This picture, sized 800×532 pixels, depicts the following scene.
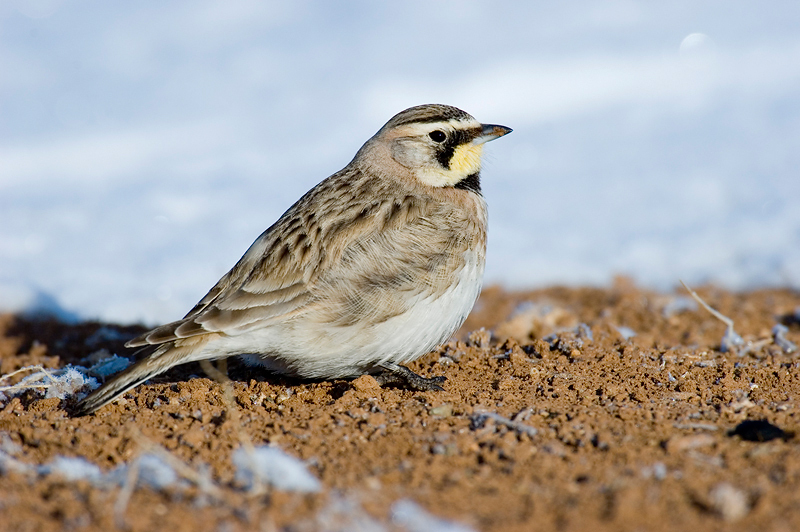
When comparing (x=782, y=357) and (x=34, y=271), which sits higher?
(x=34, y=271)

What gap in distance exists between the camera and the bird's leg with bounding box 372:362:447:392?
538 cm

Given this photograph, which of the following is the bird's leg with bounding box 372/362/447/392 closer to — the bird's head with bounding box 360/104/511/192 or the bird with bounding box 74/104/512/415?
the bird with bounding box 74/104/512/415

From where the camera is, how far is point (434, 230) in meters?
5.70

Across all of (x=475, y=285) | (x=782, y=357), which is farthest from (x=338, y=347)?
(x=782, y=357)

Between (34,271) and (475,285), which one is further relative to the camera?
(34,271)

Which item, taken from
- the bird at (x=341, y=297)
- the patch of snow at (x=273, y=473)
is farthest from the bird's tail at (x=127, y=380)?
the patch of snow at (x=273, y=473)

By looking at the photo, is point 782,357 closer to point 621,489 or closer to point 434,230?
point 434,230

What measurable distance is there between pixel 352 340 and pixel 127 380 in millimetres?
1467

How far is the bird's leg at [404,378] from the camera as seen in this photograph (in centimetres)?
538

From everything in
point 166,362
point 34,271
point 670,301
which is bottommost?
point 670,301

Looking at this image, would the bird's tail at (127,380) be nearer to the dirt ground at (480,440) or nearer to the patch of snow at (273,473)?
the dirt ground at (480,440)

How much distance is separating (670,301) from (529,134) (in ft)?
23.8

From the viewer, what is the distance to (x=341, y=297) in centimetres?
527

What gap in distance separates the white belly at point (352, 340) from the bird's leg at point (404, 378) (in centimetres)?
9
